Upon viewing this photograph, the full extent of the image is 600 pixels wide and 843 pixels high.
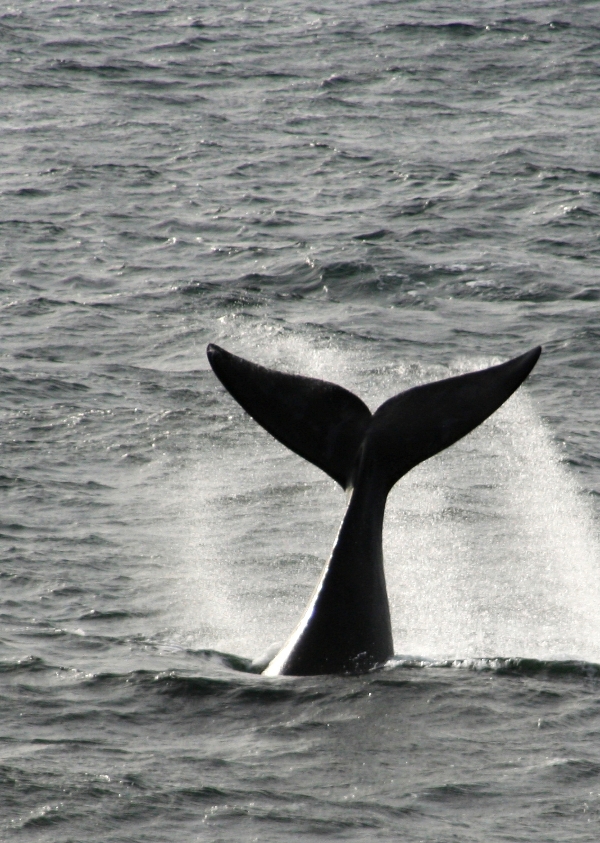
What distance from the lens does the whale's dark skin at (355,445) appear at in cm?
870

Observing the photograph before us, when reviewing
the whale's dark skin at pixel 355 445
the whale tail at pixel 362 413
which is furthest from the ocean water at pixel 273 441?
the whale tail at pixel 362 413

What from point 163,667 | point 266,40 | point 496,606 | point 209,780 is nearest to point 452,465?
point 496,606

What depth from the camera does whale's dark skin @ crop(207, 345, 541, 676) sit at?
870 cm

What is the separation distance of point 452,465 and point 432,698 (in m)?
6.80

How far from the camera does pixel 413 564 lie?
12.6 meters

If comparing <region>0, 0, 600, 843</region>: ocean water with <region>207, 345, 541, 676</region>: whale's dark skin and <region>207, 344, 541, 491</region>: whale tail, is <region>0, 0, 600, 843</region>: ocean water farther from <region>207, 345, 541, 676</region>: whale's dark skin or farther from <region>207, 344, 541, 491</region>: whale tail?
<region>207, 344, 541, 491</region>: whale tail

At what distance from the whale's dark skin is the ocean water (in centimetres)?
30

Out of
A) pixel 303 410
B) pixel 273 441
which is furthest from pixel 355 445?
pixel 273 441

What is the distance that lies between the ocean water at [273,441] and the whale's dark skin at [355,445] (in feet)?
0.99

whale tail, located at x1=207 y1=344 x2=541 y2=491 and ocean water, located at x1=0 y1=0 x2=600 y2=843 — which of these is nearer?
ocean water, located at x1=0 y1=0 x2=600 y2=843

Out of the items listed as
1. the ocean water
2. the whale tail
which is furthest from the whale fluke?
the ocean water

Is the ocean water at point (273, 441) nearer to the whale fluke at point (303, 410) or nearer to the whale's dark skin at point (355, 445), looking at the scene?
the whale's dark skin at point (355, 445)

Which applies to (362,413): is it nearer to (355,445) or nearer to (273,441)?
(355,445)

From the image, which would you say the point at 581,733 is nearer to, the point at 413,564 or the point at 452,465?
the point at 413,564
